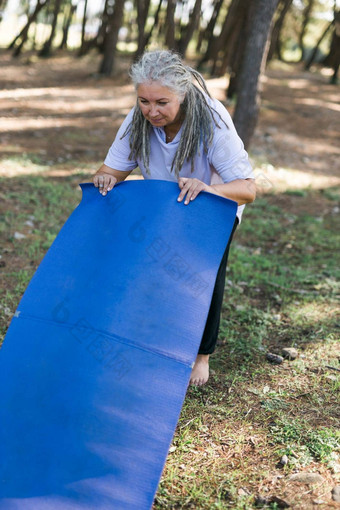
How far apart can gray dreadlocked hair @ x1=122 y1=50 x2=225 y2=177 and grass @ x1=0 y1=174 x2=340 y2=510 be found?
1.25 meters

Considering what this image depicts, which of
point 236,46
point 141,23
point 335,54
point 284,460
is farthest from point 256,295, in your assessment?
point 335,54

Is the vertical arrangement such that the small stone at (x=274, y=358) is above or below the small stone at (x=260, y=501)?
above

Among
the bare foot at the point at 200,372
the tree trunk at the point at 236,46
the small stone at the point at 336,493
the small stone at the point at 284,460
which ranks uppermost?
the tree trunk at the point at 236,46

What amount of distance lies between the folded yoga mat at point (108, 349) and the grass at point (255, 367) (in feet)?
1.37

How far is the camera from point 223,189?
7.80ft

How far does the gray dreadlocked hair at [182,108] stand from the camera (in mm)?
2260

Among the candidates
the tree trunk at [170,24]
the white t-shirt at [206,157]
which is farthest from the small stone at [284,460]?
the tree trunk at [170,24]

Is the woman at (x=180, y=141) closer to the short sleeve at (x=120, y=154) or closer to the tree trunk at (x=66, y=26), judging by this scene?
the short sleeve at (x=120, y=154)

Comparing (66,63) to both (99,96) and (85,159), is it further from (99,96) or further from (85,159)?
(85,159)

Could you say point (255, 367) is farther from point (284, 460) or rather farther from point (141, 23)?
point (141, 23)

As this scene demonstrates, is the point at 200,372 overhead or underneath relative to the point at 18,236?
underneath

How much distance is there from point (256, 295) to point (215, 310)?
153cm

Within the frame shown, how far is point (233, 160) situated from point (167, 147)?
324 mm

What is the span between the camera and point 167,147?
250 cm
